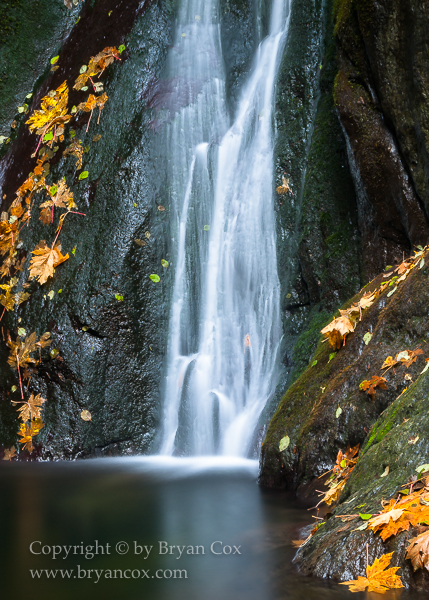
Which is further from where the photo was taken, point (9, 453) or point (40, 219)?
point (40, 219)

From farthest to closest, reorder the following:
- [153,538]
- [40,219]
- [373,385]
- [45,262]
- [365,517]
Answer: [40,219] < [45,262] < [373,385] < [153,538] < [365,517]

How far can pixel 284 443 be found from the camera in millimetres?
4312

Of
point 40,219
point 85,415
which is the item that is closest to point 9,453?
point 85,415

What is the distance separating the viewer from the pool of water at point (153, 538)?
8.47 feet

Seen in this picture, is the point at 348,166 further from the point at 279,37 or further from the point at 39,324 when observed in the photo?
the point at 39,324

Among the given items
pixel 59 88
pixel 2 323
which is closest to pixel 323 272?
pixel 2 323

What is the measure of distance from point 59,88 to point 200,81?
7.67 feet

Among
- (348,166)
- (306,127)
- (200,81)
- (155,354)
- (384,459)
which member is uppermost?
(200,81)

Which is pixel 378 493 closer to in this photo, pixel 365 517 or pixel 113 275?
pixel 365 517

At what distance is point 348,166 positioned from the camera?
689cm

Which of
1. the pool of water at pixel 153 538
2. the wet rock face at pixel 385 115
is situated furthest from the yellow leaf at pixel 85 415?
the wet rock face at pixel 385 115

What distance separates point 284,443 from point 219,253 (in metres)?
3.68

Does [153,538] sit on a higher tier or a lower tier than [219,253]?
lower

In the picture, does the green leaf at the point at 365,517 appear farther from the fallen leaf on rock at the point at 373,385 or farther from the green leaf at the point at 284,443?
the green leaf at the point at 284,443
